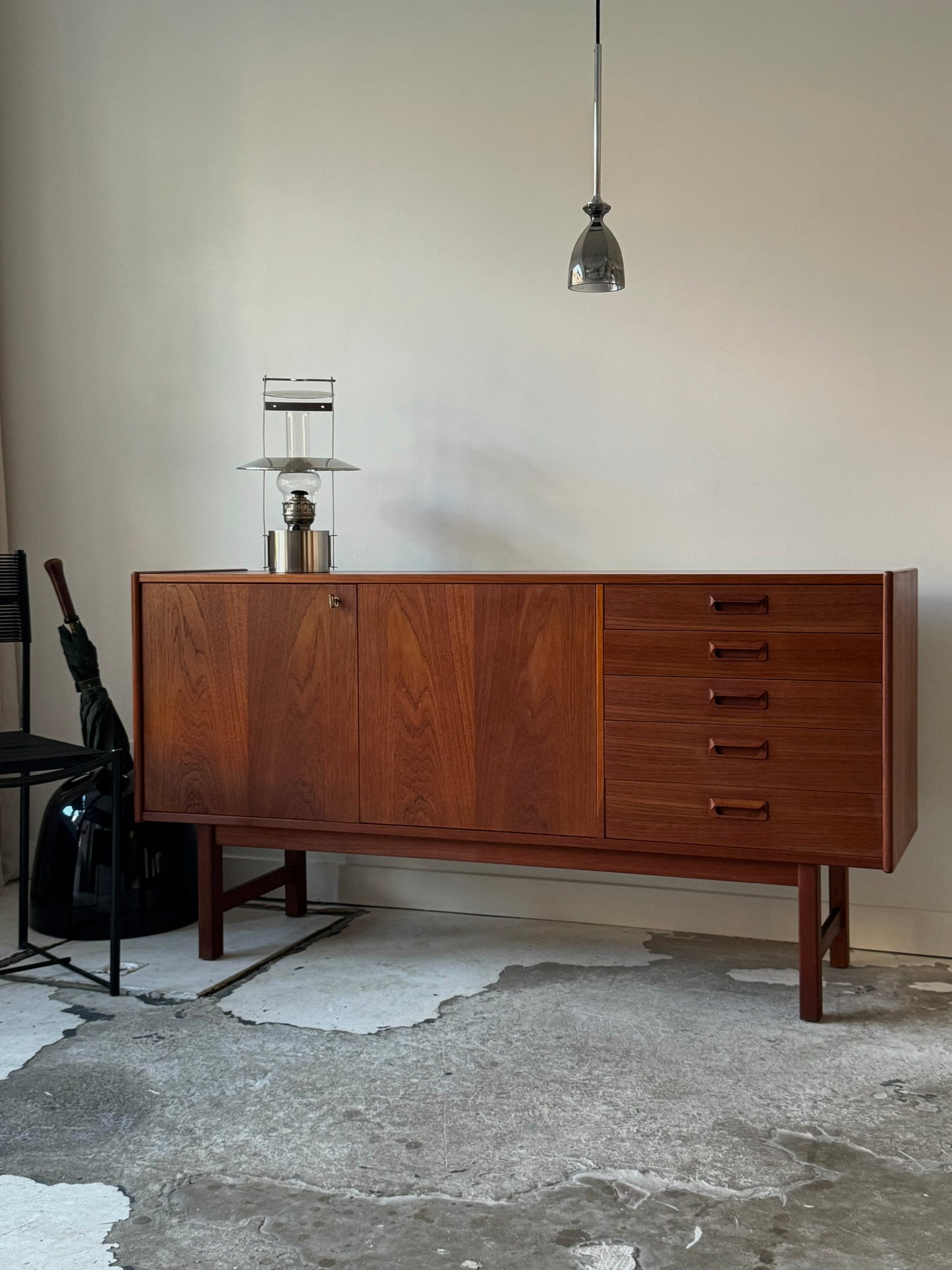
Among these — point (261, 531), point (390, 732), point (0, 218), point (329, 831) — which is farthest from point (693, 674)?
point (0, 218)

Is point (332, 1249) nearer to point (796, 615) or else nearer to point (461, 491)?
point (796, 615)

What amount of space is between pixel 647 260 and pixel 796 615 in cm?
112

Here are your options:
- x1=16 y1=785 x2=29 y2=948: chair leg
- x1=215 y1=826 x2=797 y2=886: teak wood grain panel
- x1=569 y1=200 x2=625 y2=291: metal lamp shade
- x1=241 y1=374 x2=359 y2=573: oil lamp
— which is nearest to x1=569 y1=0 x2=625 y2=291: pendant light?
x1=569 y1=200 x2=625 y2=291: metal lamp shade

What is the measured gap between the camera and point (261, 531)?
10.9 ft

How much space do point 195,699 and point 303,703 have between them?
0.28 m

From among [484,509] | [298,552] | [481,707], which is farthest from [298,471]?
[481,707]

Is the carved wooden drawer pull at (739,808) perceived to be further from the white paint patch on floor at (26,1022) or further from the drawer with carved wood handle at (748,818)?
the white paint patch on floor at (26,1022)

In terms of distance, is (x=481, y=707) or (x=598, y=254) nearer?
(x=598, y=254)

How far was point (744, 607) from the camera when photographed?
2338 mm

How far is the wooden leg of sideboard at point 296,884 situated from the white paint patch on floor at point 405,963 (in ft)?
0.55

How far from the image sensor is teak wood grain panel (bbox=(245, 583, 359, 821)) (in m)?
2.62

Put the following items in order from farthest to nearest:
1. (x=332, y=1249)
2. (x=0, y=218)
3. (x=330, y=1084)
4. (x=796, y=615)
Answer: (x=0, y=218), (x=796, y=615), (x=330, y=1084), (x=332, y=1249)

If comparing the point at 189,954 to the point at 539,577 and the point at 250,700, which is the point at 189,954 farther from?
the point at 539,577

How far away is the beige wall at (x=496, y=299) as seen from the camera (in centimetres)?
275
